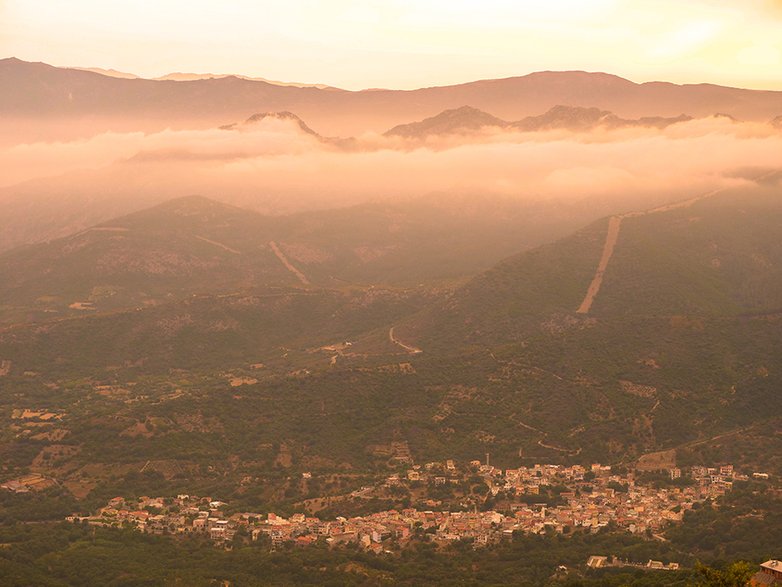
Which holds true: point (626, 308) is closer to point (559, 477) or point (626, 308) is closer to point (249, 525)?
point (559, 477)

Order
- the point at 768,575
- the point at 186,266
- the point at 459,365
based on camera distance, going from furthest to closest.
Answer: the point at 186,266 → the point at 459,365 → the point at 768,575

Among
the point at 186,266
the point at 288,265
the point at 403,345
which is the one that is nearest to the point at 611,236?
the point at 403,345

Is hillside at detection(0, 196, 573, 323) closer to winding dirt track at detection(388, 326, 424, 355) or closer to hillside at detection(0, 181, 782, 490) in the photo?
hillside at detection(0, 181, 782, 490)

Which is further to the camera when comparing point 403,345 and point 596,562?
point 403,345

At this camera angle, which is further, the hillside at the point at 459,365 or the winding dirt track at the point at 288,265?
the winding dirt track at the point at 288,265

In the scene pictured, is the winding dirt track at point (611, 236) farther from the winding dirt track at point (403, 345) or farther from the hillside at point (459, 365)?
the winding dirt track at point (403, 345)

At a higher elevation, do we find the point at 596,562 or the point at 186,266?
the point at 596,562

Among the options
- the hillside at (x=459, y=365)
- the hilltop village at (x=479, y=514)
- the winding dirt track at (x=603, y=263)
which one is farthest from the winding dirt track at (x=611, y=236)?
the hilltop village at (x=479, y=514)

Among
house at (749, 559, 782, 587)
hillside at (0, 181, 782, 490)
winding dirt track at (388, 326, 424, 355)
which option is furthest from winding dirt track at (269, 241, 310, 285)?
house at (749, 559, 782, 587)

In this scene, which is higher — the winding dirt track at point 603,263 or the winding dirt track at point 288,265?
the winding dirt track at point 603,263

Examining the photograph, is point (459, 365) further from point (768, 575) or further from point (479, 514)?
point (768, 575)
